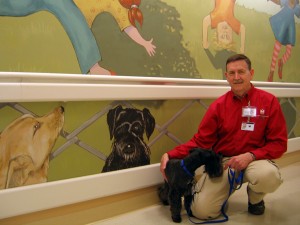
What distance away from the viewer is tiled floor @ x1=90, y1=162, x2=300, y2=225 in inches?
64.2

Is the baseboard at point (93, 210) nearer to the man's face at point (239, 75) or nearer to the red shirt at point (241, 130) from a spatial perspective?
the red shirt at point (241, 130)

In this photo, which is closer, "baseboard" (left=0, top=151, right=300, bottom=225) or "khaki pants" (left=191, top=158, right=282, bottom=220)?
"baseboard" (left=0, top=151, right=300, bottom=225)

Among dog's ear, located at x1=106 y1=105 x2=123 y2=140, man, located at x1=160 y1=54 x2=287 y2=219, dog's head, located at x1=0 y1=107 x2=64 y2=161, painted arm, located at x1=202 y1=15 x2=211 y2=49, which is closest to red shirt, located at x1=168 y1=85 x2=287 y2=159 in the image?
man, located at x1=160 y1=54 x2=287 y2=219

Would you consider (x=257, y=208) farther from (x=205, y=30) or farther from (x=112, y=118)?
(x=205, y=30)

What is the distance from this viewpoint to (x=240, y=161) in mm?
1611

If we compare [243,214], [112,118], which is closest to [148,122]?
[112,118]

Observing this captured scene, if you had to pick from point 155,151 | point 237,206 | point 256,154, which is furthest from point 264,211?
point 155,151

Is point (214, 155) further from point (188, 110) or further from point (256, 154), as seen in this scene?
point (188, 110)

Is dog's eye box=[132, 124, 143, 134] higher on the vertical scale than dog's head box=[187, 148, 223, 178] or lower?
higher

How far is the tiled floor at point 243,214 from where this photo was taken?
1.63 metres

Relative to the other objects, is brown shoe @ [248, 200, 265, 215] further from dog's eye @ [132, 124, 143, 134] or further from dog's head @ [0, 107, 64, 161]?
dog's head @ [0, 107, 64, 161]

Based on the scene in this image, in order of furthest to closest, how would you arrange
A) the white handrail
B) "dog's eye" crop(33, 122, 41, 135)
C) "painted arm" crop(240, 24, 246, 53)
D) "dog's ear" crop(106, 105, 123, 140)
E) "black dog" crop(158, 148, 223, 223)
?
"painted arm" crop(240, 24, 246, 53), "dog's ear" crop(106, 105, 123, 140), "black dog" crop(158, 148, 223, 223), "dog's eye" crop(33, 122, 41, 135), the white handrail

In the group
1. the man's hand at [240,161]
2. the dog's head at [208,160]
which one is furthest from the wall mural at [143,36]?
the man's hand at [240,161]

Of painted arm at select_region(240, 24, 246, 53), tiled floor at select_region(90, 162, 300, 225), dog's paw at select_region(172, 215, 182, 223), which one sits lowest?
tiled floor at select_region(90, 162, 300, 225)
